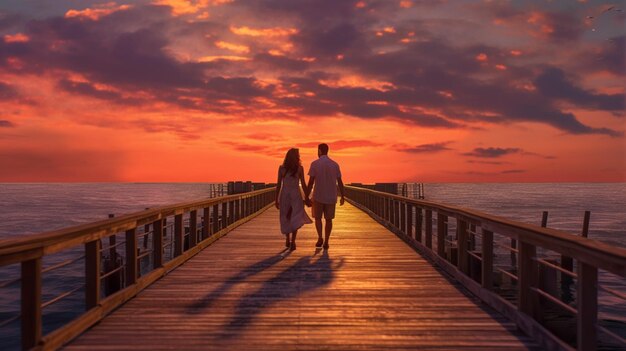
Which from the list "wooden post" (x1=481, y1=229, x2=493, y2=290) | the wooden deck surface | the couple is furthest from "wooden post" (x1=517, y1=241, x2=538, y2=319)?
the couple

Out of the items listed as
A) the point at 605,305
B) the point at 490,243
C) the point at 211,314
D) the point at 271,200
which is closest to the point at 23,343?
the point at 211,314

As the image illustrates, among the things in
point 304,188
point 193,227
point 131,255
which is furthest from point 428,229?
point 131,255

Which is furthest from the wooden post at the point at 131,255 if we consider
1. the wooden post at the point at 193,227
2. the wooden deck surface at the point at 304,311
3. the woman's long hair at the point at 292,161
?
the woman's long hair at the point at 292,161

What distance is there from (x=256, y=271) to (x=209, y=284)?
126 centimetres

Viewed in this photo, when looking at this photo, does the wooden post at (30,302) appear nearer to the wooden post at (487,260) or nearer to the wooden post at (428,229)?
the wooden post at (487,260)

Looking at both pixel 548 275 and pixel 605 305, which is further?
pixel 605 305

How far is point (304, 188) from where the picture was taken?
11.0 metres

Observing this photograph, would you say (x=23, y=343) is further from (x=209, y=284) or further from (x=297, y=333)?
(x=209, y=284)

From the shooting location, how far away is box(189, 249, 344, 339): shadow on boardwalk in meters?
5.99

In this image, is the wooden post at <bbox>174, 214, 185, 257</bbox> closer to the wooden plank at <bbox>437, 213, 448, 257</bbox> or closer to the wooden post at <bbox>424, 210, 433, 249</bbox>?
the wooden plank at <bbox>437, 213, 448, 257</bbox>

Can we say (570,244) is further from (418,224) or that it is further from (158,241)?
(418,224)

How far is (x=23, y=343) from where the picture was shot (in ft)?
14.4

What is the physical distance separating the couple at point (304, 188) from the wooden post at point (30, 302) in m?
6.87

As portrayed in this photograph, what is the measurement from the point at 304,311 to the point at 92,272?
7.00 feet
